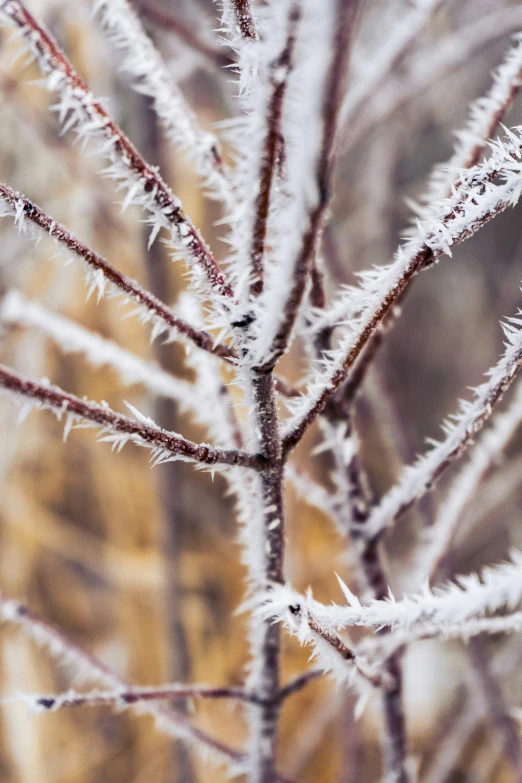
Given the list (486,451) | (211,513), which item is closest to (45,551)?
(211,513)

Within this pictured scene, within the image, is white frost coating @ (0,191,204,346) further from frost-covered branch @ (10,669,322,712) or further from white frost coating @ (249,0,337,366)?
frost-covered branch @ (10,669,322,712)

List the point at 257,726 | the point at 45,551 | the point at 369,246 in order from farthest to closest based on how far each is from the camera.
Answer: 1. the point at 45,551
2. the point at 369,246
3. the point at 257,726

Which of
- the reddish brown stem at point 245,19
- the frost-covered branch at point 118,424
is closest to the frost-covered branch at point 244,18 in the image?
the reddish brown stem at point 245,19

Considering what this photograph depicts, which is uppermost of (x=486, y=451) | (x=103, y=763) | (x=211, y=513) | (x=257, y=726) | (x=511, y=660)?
(x=486, y=451)

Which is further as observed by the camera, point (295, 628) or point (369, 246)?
point (369, 246)

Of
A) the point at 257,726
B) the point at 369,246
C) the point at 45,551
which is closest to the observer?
the point at 257,726

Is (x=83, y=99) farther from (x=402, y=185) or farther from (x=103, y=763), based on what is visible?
(x=103, y=763)

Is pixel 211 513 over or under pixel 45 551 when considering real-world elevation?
over

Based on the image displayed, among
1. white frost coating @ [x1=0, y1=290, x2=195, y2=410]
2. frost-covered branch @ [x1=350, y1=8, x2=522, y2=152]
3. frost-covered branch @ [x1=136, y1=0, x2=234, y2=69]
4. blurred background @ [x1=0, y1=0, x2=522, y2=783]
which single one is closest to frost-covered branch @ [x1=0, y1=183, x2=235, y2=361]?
white frost coating @ [x1=0, y1=290, x2=195, y2=410]
